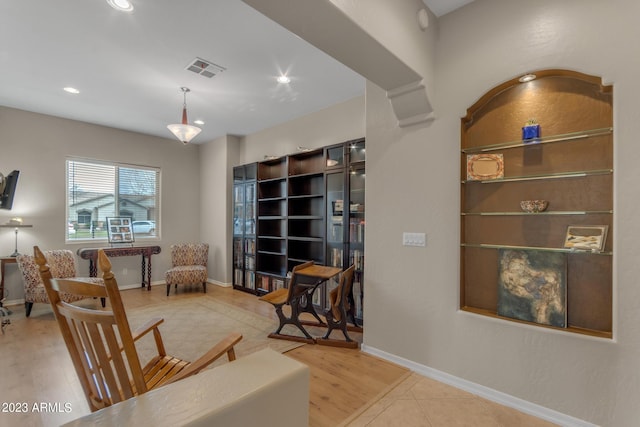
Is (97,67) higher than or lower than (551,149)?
higher

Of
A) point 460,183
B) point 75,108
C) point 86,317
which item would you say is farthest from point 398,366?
point 75,108

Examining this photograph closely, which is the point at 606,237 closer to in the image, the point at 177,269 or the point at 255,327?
the point at 255,327

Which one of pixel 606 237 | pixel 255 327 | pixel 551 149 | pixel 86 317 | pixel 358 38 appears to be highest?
pixel 358 38

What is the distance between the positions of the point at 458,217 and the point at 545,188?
24.1 inches

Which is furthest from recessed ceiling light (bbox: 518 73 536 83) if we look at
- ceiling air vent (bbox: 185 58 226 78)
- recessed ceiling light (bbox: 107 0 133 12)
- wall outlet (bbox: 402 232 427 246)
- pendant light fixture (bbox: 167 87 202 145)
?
pendant light fixture (bbox: 167 87 202 145)

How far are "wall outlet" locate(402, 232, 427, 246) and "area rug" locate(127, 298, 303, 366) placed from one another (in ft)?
5.26

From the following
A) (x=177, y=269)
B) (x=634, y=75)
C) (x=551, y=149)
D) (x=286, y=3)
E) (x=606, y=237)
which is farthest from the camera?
(x=177, y=269)

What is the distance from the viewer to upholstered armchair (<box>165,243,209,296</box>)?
17.6 feet

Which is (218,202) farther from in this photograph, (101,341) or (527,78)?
(527,78)

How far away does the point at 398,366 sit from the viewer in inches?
106

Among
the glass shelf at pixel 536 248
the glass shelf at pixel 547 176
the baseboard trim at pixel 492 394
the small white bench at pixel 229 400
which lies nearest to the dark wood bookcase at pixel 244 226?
the baseboard trim at pixel 492 394

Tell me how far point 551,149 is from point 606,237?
679mm

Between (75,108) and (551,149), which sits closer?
(551,149)

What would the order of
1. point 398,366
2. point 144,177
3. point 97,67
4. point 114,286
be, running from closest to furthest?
point 114,286 < point 398,366 < point 97,67 < point 144,177
